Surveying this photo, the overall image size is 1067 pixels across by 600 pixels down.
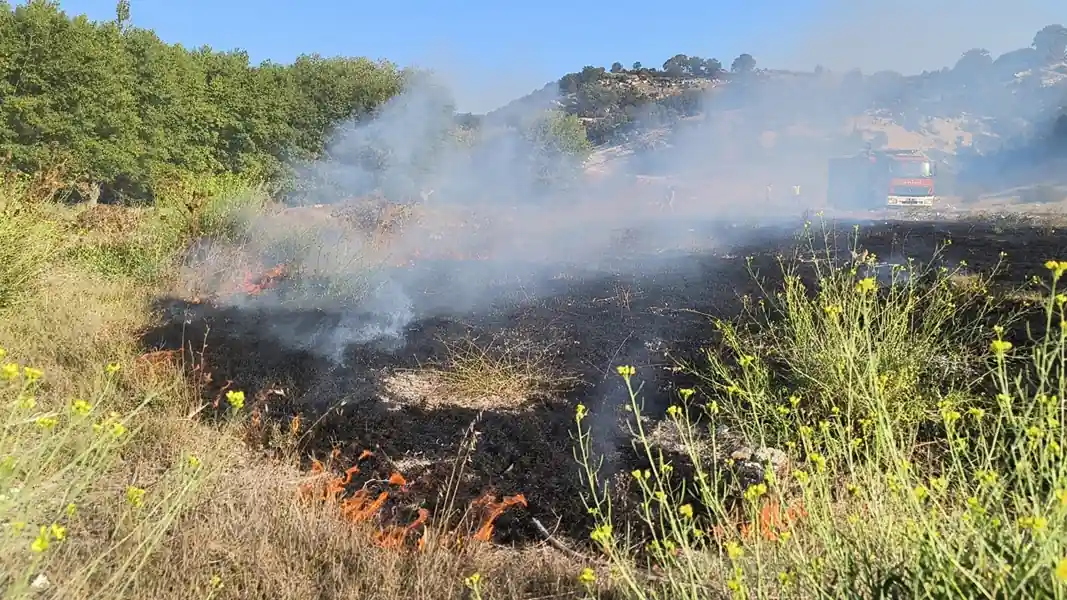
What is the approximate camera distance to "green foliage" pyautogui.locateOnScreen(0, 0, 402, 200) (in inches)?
523

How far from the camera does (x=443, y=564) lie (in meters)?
2.35

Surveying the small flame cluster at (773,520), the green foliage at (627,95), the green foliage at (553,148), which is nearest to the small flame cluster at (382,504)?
the small flame cluster at (773,520)

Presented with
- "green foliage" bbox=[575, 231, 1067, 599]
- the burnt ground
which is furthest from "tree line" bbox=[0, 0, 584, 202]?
"green foliage" bbox=[575, 231, 1067, 599]

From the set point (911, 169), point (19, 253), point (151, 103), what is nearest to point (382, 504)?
point (19, 253)

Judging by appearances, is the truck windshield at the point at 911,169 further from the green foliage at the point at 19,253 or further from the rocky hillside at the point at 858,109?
the green foliage at the point at 19,253

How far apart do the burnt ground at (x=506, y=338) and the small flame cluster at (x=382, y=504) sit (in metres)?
0.08

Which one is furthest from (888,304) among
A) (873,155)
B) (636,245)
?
(873,155)

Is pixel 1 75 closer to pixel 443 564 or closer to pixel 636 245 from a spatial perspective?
pixel 636 245

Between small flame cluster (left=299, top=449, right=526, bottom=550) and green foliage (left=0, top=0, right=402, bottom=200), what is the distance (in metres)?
10.2

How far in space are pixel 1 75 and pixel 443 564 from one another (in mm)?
15634

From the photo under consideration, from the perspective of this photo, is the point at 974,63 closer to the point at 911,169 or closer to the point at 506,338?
the point at 911,169

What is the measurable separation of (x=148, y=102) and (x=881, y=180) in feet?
67.9

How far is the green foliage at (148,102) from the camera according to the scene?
13281 mm

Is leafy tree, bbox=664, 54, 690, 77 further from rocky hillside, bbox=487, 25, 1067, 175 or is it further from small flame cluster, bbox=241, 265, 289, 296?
small flame cluster, bbox=241, 265, 289, 296
